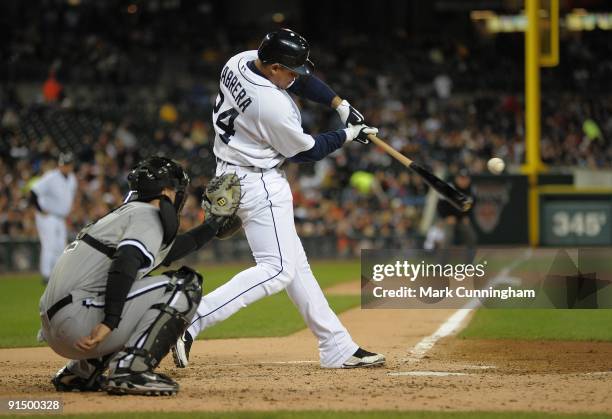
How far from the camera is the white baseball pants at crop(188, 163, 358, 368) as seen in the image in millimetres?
6227

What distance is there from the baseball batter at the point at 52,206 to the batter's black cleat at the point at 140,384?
968cm

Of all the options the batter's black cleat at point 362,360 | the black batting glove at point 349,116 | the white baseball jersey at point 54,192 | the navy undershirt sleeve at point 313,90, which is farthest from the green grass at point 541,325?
the white baseball jersey at point 54,192

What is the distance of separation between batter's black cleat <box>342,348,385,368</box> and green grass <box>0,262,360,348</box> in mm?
2482

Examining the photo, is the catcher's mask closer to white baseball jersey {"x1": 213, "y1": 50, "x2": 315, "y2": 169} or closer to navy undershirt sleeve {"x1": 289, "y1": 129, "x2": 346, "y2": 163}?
white baseball jersey {"x1": 213, "y1": 50, "x2": 315, "y2": 169}

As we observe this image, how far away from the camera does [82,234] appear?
5.41 meters

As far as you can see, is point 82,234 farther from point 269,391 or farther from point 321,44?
point 321,44

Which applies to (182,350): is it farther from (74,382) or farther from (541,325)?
(541,325)

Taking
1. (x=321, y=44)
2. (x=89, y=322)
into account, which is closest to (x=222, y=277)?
(x=89, y=322)

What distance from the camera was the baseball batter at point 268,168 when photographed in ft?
20.3

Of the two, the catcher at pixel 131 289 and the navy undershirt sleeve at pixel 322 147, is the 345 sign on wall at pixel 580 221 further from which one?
the catcher at pixel 131 289

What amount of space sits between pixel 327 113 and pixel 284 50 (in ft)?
67.1

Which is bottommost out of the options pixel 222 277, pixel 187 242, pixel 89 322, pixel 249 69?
pixel 222 277

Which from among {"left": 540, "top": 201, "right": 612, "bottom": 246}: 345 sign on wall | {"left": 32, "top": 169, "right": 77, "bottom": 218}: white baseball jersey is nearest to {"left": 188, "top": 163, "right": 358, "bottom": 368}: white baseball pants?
{"left": 32, "top": 169, "right": 77, "bottom": 218}: white baseball jersey

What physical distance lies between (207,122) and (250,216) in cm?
1879
